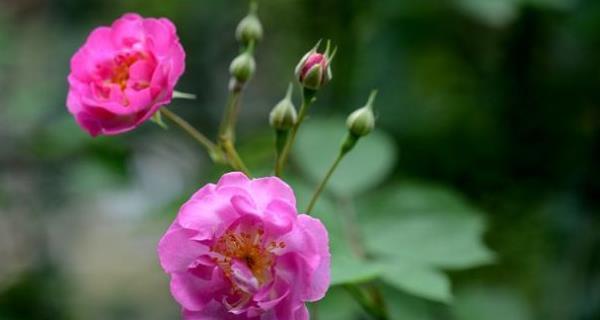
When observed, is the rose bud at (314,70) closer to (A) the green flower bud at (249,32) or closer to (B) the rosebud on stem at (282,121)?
(B) the rosebud on stem at (282,121)

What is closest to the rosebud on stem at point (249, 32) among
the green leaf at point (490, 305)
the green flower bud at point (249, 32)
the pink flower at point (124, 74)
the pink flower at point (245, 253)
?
the green flower bud at point (249, 32)

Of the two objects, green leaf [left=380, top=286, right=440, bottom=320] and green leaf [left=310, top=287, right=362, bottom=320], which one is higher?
green leaf [left=380, top=286, right=440, bottom=320]

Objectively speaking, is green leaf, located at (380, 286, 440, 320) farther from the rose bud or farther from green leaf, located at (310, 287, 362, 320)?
the rose bud

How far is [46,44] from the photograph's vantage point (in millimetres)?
2355

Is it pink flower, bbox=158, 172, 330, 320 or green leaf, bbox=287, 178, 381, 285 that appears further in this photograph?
green leaf, bbox=287, 178, 381, 285

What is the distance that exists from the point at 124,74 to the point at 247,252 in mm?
320

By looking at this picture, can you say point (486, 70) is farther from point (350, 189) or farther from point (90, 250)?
point (90, 250)

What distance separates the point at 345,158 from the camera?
1.69 m

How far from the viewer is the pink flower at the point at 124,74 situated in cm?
110

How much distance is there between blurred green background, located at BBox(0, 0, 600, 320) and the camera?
166 cm

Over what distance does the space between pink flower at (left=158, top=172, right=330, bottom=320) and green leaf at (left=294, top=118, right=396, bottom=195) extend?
607 millimetres

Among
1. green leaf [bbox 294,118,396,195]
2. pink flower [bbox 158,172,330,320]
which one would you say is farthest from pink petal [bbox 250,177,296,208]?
green leaf [bbox 294,118,396,195]

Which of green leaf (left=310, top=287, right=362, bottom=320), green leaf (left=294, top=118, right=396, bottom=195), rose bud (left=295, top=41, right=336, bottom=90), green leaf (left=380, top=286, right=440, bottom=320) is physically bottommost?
green leaf (left=310, top=287, right=362, bottom=320)

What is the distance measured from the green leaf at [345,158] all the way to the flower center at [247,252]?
598mm
